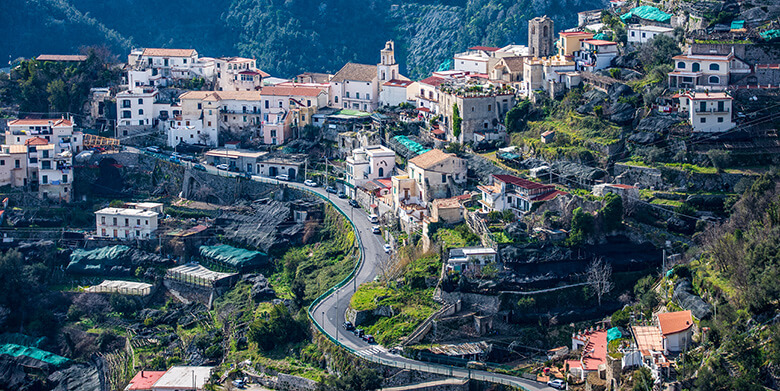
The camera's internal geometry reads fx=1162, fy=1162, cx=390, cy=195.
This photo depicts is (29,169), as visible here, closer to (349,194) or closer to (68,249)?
(68,249)

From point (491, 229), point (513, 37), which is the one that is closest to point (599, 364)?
point (491, 229)

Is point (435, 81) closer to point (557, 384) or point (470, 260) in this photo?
point (470, 260)

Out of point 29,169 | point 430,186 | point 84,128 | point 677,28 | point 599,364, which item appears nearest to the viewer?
point 599,364

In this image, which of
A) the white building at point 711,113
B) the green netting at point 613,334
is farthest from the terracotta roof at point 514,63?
the green netting at point 613,334

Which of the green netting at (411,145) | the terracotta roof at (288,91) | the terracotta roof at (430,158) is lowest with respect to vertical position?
the terracotta roof at (430,158)

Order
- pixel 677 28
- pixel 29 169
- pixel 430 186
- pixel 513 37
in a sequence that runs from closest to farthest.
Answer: pixel 430 186, pixel 677 28, pixel 29 169, pixel 513 37

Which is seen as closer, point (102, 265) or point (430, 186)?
point (430, 186)

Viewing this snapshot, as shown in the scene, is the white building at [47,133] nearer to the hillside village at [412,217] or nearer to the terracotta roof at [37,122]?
the terracotta roof at [37,122]
